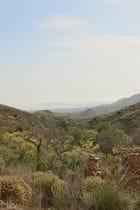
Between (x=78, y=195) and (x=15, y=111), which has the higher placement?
(x=15, y=111)

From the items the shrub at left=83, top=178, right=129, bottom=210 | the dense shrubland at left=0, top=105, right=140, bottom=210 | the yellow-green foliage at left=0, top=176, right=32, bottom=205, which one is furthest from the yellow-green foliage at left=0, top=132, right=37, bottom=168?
the shrub at left=83, top=178, right=129, bottom=210

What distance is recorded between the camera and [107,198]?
1036 centimetres

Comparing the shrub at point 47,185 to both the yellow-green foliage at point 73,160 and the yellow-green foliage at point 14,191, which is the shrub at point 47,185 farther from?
the yellow-green foliage at point 73,160

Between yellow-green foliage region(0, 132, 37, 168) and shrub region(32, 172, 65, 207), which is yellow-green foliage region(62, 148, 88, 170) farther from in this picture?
shrub region(32, 172, 65, 207)

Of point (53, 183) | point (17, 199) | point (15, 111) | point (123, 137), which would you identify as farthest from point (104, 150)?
point (15, 111)

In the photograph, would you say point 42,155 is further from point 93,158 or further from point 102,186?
point 102,186

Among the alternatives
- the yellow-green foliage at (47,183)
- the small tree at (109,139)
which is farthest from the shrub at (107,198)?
the small tree at (109,139)

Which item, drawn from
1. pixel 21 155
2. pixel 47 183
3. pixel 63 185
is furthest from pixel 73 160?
pixel 63 185

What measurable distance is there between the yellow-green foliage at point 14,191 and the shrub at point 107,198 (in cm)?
163

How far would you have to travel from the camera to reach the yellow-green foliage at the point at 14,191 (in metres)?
11.5

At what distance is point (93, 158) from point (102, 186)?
24.7 ft

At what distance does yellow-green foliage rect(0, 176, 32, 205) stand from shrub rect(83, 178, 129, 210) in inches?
64.3

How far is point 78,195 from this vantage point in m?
10.8

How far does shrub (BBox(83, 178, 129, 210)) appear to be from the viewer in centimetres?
1032
